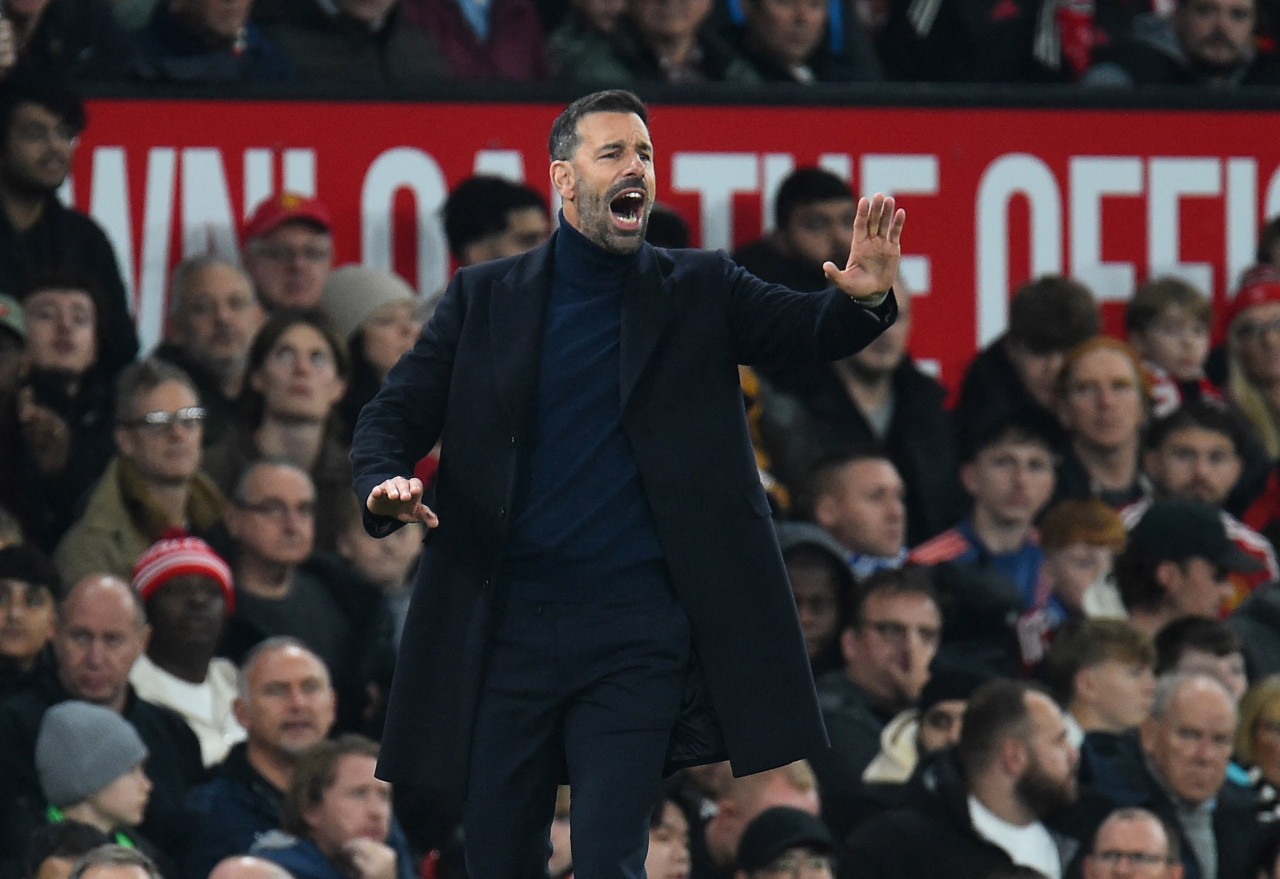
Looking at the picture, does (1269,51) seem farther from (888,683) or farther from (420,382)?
(420,382)

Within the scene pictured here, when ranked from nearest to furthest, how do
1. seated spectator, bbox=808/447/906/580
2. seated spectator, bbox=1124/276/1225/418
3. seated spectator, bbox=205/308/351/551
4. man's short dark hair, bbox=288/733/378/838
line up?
man's short dark hair, bbox=288/733/378/838 < seated spectator, bbox=205/308/351/551 < seated spectator, bbox=808/447/906/580 < seated spectator, bbox=1124/276/1225/418

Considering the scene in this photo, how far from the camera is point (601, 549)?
14.5ft

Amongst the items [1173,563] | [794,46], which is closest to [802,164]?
[794,46]

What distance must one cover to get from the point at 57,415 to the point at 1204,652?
3.74m

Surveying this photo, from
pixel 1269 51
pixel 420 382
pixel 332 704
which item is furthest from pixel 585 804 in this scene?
pixel 1269 51

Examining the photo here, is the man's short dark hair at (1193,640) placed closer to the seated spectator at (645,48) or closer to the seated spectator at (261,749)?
the seated spectator at (261,749)

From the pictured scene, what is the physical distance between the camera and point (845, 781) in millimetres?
7543

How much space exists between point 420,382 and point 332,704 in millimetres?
2996

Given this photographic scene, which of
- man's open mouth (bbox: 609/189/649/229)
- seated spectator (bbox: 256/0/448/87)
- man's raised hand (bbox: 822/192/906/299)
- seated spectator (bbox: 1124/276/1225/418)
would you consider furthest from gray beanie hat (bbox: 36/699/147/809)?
seated spectator (bbox: 1124/276/1225/418)

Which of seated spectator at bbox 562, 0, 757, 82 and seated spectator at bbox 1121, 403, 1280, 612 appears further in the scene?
seated spectator at bbox 562, 0, 757, 82

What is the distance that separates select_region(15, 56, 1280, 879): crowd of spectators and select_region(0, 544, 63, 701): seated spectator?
0.01 meters

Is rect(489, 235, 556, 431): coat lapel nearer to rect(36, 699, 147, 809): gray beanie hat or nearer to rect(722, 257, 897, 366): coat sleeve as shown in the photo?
rect(722, 257, 897, 366): coat sleeve

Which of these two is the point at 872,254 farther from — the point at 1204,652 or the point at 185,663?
the point at 1204,652

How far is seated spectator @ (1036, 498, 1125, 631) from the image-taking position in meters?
8.59
